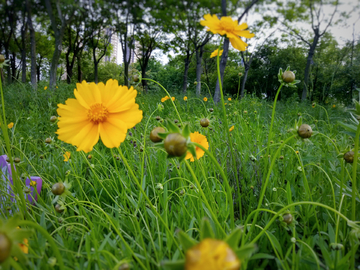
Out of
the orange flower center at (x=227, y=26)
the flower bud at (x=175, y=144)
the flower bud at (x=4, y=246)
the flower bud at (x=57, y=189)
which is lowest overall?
the flower bud at (x=57, y=189)

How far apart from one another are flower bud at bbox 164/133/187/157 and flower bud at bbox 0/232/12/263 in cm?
21

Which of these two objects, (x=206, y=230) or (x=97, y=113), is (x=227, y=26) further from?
(x=206, y=230)

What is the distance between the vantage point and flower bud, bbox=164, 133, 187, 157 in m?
0.32

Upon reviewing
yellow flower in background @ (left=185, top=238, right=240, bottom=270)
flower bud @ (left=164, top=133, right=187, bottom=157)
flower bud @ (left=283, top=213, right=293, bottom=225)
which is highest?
flower bud @ (left=164, top=133, right=187, bottom=157)

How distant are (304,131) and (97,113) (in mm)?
462

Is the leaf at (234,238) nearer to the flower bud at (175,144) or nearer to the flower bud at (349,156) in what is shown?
the flower bud at (175,144)

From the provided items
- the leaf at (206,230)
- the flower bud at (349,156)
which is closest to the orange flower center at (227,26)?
the flower bud at (349,156)

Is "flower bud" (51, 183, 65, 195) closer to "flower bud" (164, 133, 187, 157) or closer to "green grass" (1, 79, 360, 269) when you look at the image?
"green grass" (1, 79, 360, 269)

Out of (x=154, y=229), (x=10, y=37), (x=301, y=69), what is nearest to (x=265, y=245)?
(x=154, y=229)

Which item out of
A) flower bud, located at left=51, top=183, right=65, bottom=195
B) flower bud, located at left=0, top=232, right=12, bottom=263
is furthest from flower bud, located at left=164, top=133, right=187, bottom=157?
flower bud, located at left=51, top=183, right=65, bottom=195

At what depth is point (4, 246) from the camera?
0.76 feet

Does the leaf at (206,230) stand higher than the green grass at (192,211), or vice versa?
the leaf at (206,230)

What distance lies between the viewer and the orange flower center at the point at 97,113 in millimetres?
520

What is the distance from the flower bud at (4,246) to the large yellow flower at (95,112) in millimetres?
259
